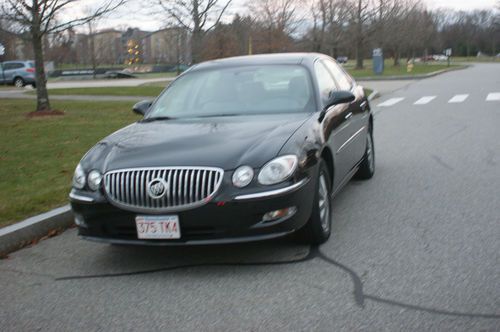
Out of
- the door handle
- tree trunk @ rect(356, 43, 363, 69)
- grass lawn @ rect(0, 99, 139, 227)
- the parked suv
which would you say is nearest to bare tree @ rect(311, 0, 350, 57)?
tree trunk @ rect(356, 43, 363, 69)

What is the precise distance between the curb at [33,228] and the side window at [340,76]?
3086 mm

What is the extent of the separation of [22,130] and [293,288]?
988cm

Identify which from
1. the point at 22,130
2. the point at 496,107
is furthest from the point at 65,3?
the point at 496,107

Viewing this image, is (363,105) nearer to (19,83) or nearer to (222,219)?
(222,219)

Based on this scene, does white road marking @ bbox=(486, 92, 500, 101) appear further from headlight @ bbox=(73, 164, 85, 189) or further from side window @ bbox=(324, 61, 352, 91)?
headlight @ bbox=(73, 164, 85, 189)

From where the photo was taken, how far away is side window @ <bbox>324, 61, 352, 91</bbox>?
22.2 feet

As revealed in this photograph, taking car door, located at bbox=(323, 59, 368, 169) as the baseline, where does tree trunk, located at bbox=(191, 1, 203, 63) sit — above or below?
above

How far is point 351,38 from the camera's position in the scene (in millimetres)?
49219

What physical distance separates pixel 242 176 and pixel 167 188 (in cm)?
51

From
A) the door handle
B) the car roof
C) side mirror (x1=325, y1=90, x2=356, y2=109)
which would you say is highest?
the car roof

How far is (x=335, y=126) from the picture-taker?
5625 millimetres

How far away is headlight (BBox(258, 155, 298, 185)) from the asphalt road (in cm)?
63

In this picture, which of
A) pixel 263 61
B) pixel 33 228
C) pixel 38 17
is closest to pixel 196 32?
pixel 38 17

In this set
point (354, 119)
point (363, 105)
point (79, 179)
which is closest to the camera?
point (79, 179)
